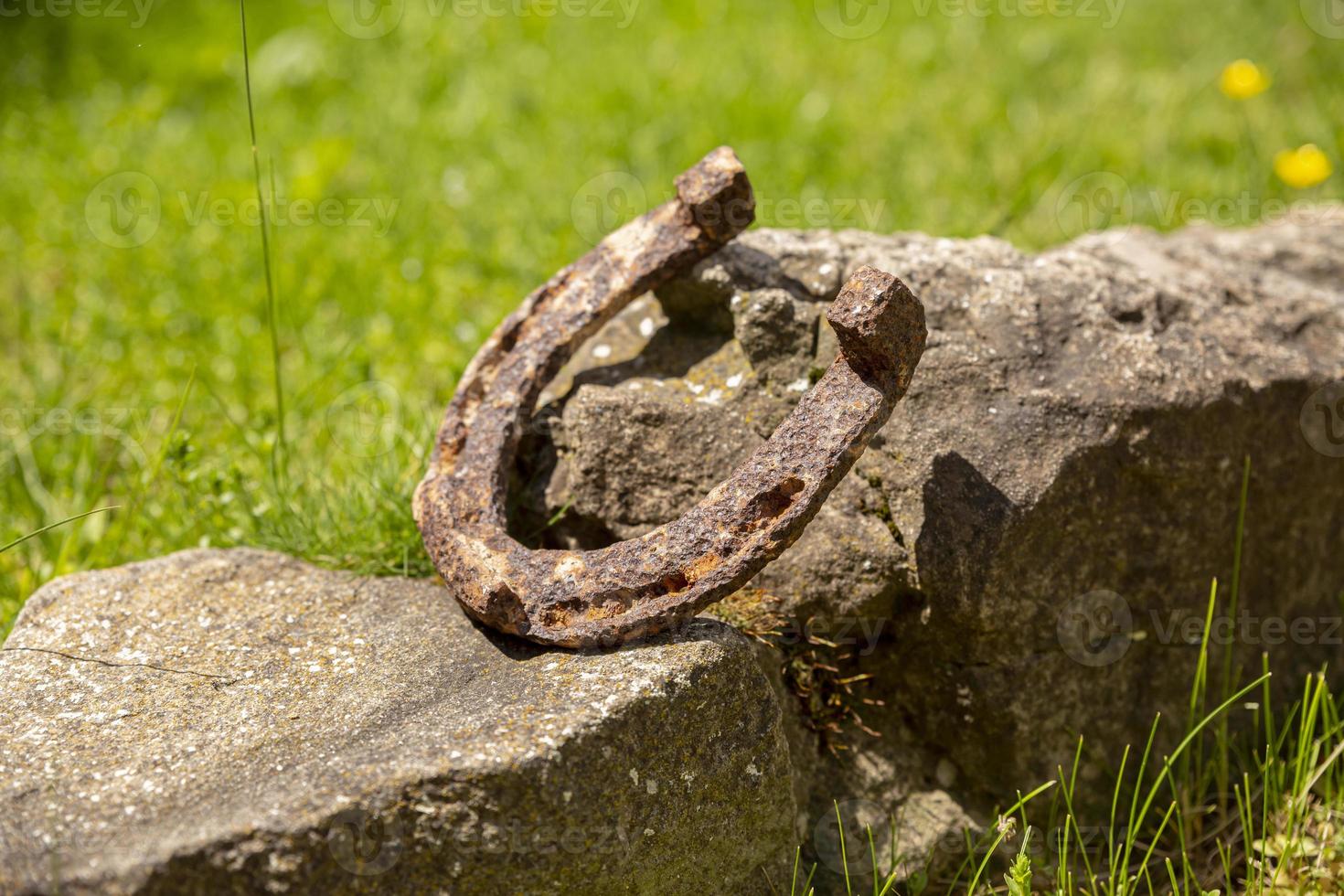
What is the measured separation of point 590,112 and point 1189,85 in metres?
2.87

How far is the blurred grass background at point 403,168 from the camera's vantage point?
11.4ft

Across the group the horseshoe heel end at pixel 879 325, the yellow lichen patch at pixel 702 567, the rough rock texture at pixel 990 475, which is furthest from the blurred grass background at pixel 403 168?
the horseshoe heel end at pixel 879 325

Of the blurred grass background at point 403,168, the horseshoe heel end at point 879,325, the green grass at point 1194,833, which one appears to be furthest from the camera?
the blurred grass background at point 403,168

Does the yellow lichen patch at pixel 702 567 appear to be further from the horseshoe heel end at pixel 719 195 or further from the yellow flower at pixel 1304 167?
the yellow flower at pixel 1304 167

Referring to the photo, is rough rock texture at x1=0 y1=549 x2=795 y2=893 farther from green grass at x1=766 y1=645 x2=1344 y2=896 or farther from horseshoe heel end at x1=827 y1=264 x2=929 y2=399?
horseshoe heel end at x1=827 y1=264 x2=929 y2=399

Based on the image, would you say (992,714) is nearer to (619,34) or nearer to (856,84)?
(856,84)

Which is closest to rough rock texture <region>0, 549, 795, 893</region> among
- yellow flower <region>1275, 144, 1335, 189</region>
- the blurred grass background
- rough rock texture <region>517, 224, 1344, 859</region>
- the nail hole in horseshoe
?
the nail hole in horseshoe

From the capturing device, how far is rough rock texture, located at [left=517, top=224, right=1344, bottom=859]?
2.43m

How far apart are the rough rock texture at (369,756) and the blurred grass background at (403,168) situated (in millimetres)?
528

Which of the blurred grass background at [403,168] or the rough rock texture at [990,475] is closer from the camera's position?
the rough rock texture at [990,475]

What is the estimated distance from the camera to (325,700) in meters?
2.10

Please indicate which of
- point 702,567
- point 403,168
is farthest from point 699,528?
point 403,168

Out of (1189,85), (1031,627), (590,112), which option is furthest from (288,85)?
(1031,627)

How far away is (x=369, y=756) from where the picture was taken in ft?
6.28
